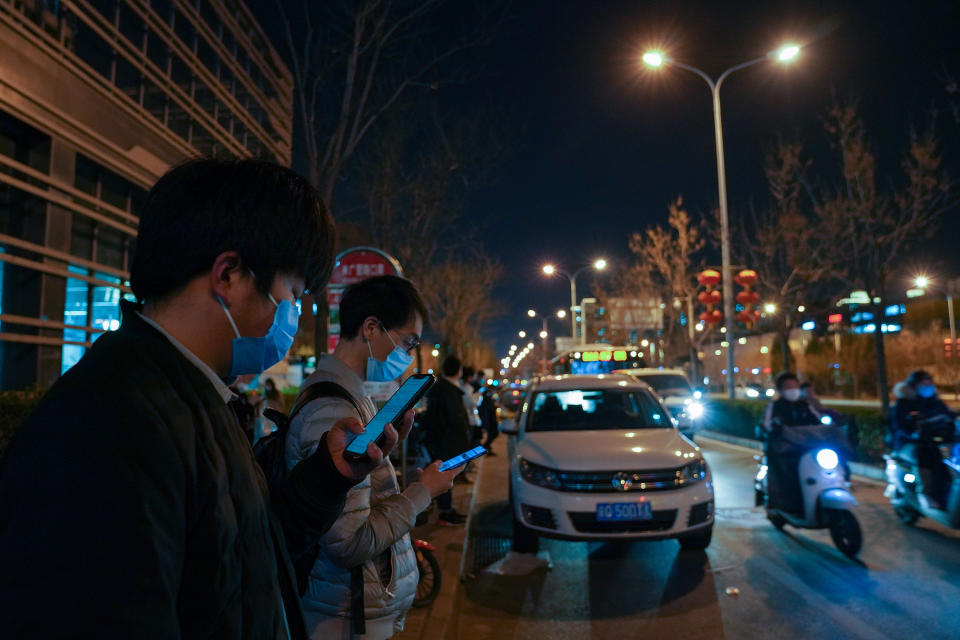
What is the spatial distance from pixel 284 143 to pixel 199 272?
21086mm

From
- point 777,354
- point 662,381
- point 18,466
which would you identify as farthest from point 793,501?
point 777,354

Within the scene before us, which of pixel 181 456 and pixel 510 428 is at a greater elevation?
pixel 181 456

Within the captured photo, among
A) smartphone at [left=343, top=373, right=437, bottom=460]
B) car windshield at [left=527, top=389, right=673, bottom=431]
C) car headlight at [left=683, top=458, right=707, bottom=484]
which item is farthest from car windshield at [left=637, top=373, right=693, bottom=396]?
smartphone at [left=343, top=373, right=437, bottom=460]

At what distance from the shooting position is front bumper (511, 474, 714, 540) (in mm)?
5836

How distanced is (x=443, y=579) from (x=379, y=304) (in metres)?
3.54

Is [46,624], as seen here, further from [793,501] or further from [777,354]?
[777,354]

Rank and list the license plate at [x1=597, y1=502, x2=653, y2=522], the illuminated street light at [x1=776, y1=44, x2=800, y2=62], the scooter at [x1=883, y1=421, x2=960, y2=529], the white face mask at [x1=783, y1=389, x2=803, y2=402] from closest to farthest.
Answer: the license plate at [x1=597, y1=502, x2=653, y2=522]
the scooter at [x1=883, y1=421, x2=960, y2=529]
the white face mask at [x1=783, y1=389, x2=803, y2=402]
the illuminated street light at [x1=776, y1=44, x2=800, y2=62]

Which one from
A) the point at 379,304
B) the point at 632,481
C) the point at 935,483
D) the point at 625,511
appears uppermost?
the point at 379,304

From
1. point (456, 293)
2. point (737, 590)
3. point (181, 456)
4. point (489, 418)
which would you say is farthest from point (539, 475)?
point (456, 293)

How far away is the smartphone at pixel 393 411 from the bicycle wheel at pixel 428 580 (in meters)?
3.34

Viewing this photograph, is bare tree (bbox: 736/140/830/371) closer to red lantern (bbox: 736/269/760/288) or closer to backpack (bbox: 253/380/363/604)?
red lantern (bbox: 736/269/760/288)

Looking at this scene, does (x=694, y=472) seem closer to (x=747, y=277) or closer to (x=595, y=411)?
(x=595, y=411)

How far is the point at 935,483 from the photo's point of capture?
6.36 m

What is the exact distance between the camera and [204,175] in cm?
130
